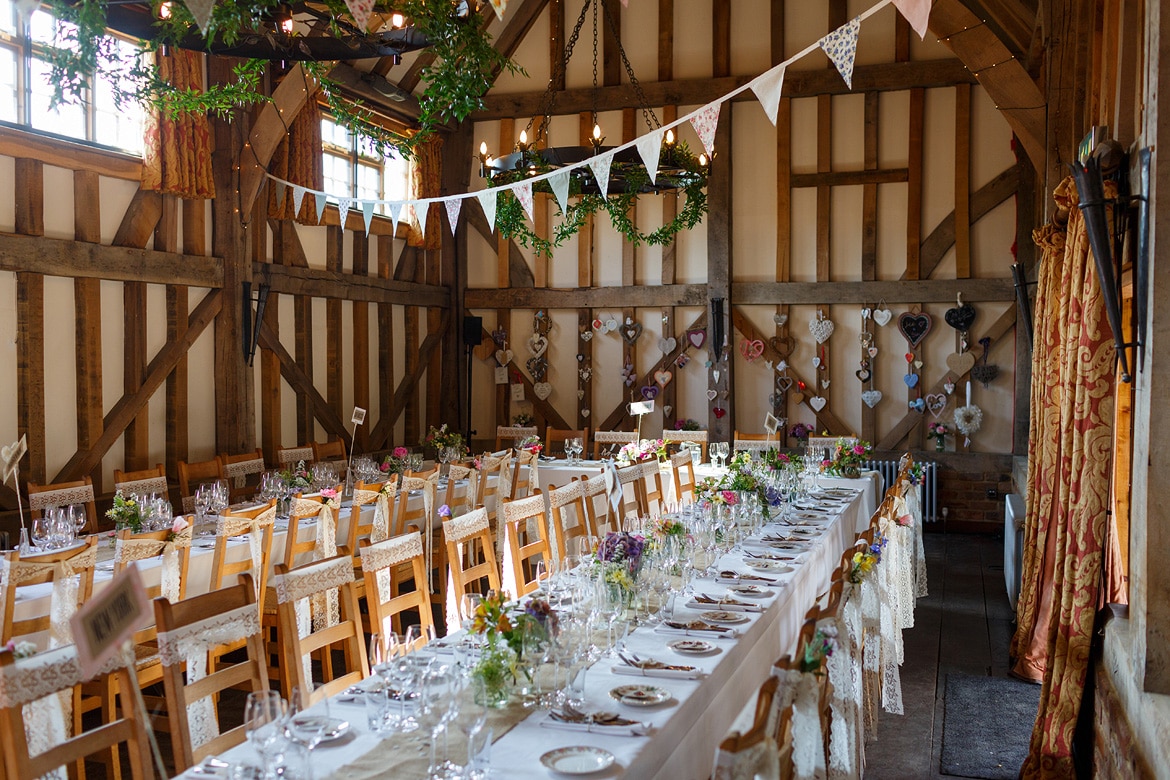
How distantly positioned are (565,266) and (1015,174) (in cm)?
530

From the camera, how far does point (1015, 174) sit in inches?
408

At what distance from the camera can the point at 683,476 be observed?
29.3 feet

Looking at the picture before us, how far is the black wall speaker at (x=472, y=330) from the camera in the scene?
1207cm

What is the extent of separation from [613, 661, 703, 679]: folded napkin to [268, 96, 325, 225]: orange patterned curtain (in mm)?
7204

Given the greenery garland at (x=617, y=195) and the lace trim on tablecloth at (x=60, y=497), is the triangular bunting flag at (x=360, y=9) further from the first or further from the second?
the lace trim on tablecloth at (x=60, y=497)

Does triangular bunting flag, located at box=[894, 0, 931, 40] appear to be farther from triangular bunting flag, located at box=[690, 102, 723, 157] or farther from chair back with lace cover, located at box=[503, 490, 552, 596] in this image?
chair back with lace cover, located at box=[503, 490, 552, 596]

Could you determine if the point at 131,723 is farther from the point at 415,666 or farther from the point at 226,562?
the point at 226,562

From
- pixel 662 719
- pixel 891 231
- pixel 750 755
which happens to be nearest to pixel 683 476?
pixel 891 231

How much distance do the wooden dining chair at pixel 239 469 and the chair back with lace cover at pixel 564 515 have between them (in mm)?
3068

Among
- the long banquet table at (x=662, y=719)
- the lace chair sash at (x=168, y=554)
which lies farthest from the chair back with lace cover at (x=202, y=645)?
the lace chair sash at (x=168, y=554)

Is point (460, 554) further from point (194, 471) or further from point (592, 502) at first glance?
point (194, 471)

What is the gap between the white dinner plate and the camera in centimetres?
236

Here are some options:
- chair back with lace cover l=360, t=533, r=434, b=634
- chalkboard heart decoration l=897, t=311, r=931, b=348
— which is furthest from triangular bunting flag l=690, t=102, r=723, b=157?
chalkboard heart decoration l=897, t=311, r=931, b=348

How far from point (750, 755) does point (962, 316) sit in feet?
30.8
